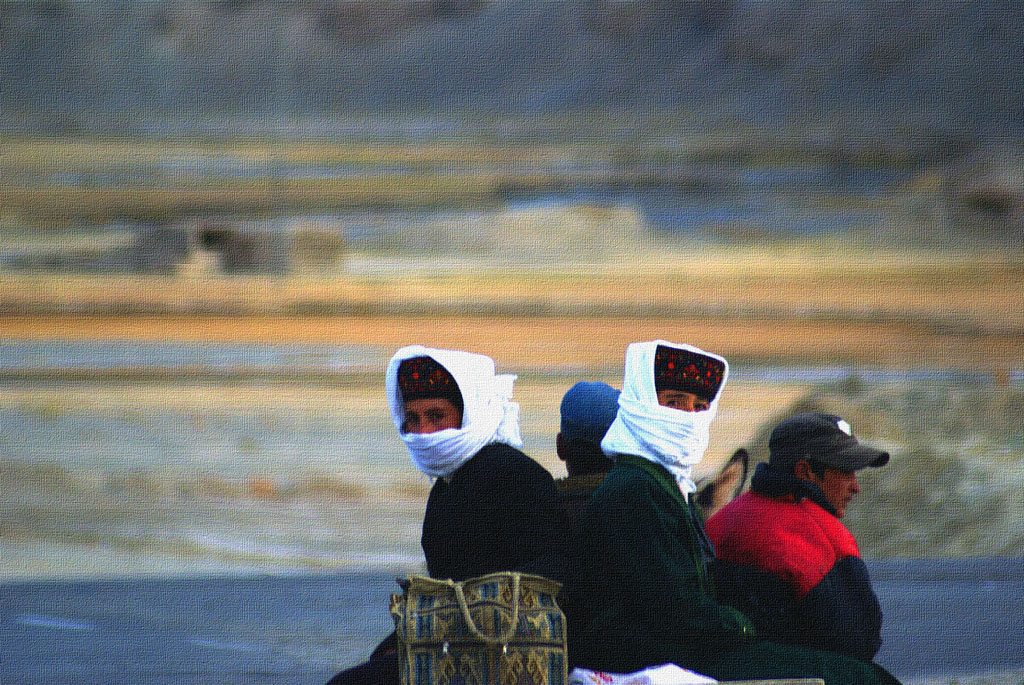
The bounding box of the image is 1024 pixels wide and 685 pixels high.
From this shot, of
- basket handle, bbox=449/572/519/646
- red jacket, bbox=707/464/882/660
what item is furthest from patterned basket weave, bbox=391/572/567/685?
red jacket, bbox=707/464/882/660

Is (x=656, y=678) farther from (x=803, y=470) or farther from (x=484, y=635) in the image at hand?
(x=803, y=470)

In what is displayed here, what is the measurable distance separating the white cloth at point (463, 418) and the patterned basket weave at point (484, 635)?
0.32 metres

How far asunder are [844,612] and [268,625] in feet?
11.0

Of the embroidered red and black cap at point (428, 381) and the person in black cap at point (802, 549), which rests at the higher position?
the embroidered red and black cap at point (428, 381)

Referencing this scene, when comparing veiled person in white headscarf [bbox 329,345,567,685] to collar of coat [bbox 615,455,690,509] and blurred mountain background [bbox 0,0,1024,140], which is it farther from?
blurred mountain background [bbox 0,0,1024,140]

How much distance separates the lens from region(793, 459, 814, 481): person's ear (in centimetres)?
275

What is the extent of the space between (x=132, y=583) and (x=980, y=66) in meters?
5.71

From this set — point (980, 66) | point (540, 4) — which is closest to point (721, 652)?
point (540, 4)

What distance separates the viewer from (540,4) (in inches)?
263

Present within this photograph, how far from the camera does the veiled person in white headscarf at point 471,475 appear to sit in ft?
7.75

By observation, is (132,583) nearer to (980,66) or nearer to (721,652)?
(721,652)

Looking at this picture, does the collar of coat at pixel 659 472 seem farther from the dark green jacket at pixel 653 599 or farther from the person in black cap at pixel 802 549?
the person in black cap at pixel 802 549

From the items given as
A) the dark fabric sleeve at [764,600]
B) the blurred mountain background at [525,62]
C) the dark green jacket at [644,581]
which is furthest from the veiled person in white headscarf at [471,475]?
the blurred mountain background at [525,62]

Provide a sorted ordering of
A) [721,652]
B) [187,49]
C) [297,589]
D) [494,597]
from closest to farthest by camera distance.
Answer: [494,597] → [721,652] → [297,589] → [187,49]
